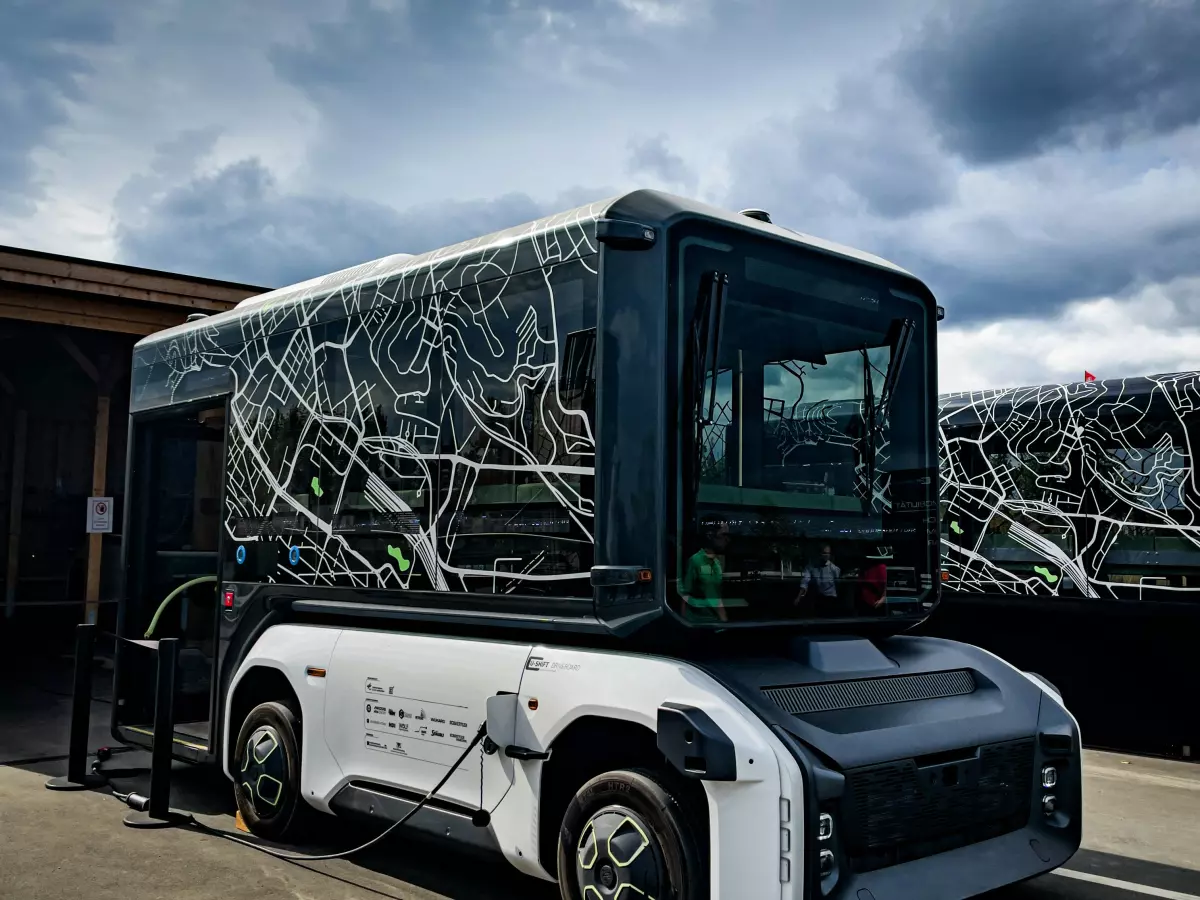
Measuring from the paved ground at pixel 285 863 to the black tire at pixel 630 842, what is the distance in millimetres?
1094

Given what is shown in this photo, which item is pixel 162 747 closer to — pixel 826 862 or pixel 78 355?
pixel 826 862

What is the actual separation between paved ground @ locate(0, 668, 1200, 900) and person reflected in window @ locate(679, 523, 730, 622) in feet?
5.82

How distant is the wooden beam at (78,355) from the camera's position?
15.5 m

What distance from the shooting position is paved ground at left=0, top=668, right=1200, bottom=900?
17.2ft

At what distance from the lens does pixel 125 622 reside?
7742 millimetres

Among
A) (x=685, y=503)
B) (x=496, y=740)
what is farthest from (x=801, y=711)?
(x=496, y=740)

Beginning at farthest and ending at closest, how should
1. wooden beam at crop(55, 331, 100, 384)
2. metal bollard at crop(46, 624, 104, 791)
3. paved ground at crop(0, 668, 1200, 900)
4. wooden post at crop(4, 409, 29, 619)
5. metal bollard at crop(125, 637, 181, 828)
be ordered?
1. wooden post at crop(4, 409, 29, 619)
2. wooden beam at crop(55, 331, 100, 384)
3. metal bollard at crop(46, 624, 104, 791)
4. metal bollard at crop(125, 637, 181, 828)
5. paved ground at crop(0, 668, 1200, 900)

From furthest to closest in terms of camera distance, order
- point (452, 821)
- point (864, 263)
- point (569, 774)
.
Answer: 1. point (864, 263)
2. point (452, 821)
3. point (569, 774)

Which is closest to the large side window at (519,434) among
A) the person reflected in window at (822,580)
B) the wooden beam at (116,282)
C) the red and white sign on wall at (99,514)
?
the person reflected in window at (822,580)

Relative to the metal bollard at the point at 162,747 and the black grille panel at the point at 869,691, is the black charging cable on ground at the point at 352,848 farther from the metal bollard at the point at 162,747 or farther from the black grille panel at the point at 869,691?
the black grille panel at the point at 869,691

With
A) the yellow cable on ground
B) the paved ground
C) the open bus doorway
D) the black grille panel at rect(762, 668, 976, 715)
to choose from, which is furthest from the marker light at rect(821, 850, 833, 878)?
the yellow cable on ground

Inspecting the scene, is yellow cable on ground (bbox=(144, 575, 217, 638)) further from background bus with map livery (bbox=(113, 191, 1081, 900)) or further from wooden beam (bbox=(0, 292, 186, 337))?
wooden beam (bbox=(0, 292, 186, 337))

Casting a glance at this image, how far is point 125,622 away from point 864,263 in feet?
17.9

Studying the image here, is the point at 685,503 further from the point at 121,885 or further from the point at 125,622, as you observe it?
the point at 125,622
